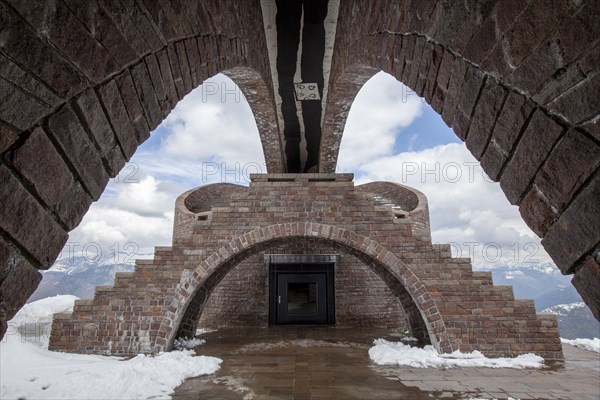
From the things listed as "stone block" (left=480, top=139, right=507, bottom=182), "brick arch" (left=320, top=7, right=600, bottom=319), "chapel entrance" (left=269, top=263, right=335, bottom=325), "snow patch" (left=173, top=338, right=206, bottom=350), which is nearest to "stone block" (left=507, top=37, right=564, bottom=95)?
"brick arch" (left=320, top=7, right=600, bottom=319)

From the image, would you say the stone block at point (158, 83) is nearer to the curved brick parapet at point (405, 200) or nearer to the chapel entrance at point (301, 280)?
the curved brick parapet at point (405, 200)

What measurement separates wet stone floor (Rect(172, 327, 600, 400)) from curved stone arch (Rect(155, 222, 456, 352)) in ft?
2.33

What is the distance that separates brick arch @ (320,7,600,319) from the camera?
41.8 inches

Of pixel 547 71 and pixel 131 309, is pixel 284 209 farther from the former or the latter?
pixel 547 71

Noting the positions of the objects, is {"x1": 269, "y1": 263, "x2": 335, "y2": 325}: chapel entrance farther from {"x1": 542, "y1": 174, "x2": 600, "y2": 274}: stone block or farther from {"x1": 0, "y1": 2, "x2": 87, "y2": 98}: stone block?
{"x1": 0, "y1": 2, "x2": 87, "y2": 98}: stone block

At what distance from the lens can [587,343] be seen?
20.4ft

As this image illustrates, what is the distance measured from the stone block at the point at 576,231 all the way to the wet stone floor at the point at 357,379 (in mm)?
2959

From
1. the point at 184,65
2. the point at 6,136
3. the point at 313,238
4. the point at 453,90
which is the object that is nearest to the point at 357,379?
the point at 313,238

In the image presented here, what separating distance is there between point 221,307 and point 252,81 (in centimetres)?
604

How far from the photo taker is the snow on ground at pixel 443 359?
15.8 ft

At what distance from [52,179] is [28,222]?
0.16 meters

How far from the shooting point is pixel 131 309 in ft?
18.3

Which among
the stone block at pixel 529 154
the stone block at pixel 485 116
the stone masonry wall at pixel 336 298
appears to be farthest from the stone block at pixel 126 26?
the stone masonry wall at pixel 336 298

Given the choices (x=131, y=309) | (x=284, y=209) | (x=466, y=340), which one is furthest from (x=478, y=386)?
(x=131, y=309)
